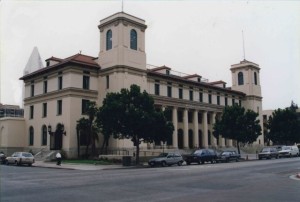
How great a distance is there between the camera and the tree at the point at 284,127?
74.8 m

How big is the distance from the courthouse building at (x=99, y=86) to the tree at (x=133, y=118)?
868 cm

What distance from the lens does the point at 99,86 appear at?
5116cm

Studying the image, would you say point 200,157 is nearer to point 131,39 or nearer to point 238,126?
point 238,126

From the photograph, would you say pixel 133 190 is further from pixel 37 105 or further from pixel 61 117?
pixel 37 105

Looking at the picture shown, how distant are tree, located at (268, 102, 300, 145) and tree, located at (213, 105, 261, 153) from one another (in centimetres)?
2039

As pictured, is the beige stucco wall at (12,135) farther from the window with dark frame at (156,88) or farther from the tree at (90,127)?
the window with dark frame at (156,88)

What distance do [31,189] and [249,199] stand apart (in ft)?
29.5

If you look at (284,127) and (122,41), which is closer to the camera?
(122,41)

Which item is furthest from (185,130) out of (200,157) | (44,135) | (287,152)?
(44,135)

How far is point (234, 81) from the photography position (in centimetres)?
8012

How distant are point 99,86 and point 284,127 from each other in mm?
43035

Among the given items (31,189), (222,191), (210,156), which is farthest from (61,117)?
(222,191)

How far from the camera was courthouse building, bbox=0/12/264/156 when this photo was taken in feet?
157

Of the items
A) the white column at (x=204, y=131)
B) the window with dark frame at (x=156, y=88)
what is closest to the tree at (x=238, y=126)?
the white column at (x=204, y=131)
